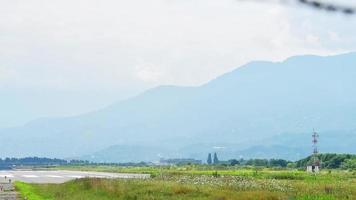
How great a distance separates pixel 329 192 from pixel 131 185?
31.2ft

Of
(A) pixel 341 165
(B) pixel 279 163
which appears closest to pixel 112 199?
(A) pixel 341 165

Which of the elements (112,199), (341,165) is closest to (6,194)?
(112,199)

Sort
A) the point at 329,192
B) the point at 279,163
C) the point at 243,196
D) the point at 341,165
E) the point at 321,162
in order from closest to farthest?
the point at 243,196, the point at 329,192, the point at 341,165, the point at 321,162, the point at 279,163

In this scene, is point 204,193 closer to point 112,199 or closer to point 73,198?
point 112,199

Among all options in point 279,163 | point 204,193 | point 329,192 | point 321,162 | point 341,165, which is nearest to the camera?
point 204,193

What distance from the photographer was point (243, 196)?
90.6 feet

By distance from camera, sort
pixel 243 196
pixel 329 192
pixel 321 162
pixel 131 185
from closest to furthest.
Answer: pixel 243 196 → pixel 329 192 → pixel 131 185 → pixel 321 162

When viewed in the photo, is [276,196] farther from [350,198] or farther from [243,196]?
[350,198]

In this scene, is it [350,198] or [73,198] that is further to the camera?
[73,198]

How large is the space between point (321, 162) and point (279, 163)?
12108mm

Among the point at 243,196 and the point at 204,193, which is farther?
the point at 204,193

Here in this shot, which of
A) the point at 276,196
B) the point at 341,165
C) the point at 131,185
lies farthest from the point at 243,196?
the point at 341,165

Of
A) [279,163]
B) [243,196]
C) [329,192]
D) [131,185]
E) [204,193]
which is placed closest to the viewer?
[243,196]

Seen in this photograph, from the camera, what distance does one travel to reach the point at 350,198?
94.6 feet
